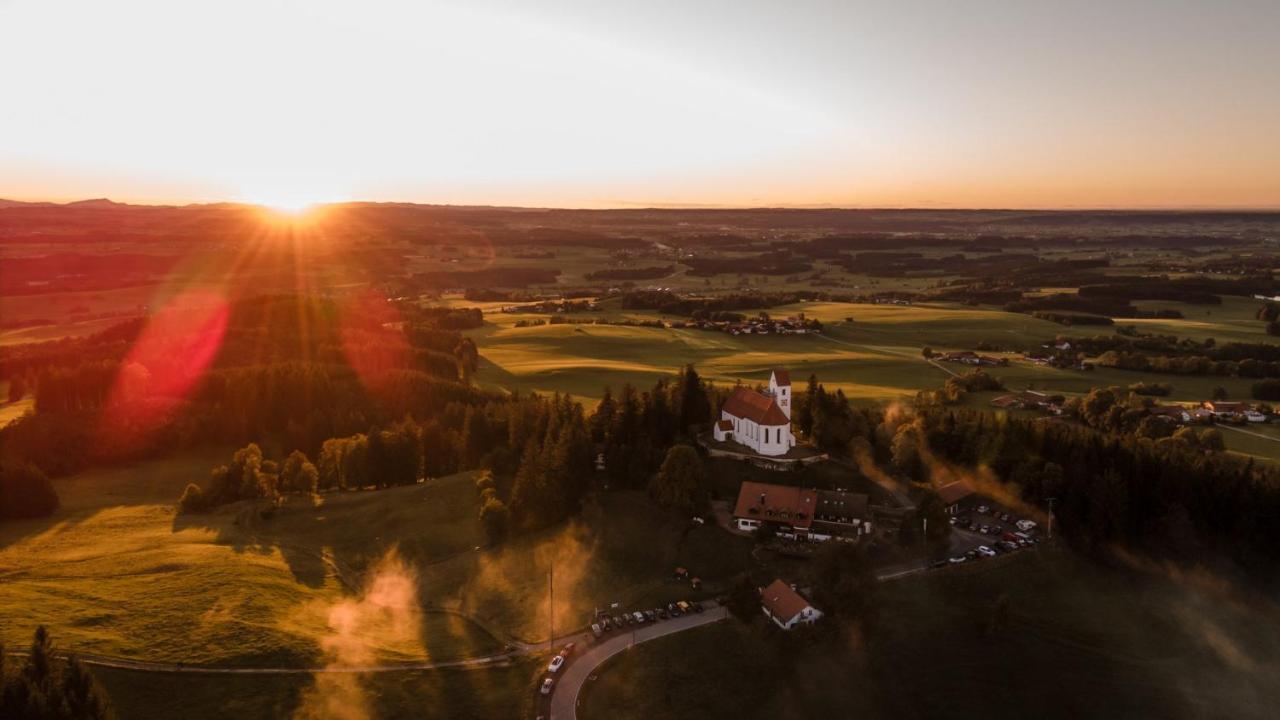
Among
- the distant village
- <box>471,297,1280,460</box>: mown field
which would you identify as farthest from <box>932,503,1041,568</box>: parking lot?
the distant village

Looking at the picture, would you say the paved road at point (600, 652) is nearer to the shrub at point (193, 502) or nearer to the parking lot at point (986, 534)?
the parking lot at point (986, 534)

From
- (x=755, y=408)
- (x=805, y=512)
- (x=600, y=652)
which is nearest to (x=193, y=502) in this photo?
(x=600, y=652)

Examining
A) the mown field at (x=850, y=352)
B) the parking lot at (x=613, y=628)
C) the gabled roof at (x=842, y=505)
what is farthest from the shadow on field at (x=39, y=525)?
the gabled roof at (x=842, y=505)

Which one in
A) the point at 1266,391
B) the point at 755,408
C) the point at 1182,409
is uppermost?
the point at 755,408

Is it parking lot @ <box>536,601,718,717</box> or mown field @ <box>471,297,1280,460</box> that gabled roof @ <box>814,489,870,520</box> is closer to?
parking lot @ <box>536,601,718,717</box>

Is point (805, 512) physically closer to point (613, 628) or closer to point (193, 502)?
point (613, 628)

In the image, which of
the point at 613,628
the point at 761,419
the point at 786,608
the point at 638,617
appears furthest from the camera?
the point at 761,419

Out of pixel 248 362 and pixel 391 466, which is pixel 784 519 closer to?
pixel 391 466
